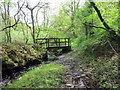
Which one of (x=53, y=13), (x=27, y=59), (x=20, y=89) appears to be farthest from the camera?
(x=53, y=13)

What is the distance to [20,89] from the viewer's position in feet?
12.3

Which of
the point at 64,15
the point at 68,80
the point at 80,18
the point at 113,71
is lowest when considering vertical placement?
the point at 68,80

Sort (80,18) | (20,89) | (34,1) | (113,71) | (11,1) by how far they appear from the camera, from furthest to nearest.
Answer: (34,1) < (11,1) < (80,18) < (113,71) < (20,89)

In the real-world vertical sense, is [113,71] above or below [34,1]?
below

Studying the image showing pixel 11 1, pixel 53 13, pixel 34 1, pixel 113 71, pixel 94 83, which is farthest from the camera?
pixel 53 13

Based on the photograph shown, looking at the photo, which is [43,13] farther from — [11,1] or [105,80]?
[105,80]

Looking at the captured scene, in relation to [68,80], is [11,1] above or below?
above

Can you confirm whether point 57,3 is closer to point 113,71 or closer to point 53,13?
point 53,13

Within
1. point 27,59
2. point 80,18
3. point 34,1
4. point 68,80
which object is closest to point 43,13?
point 34,1

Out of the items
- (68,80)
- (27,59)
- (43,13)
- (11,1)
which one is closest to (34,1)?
(11,1)

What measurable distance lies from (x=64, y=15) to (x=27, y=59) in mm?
13177

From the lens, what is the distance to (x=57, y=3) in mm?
17375

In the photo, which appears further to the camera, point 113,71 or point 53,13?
point 53,13

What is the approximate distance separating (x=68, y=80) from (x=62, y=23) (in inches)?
576
